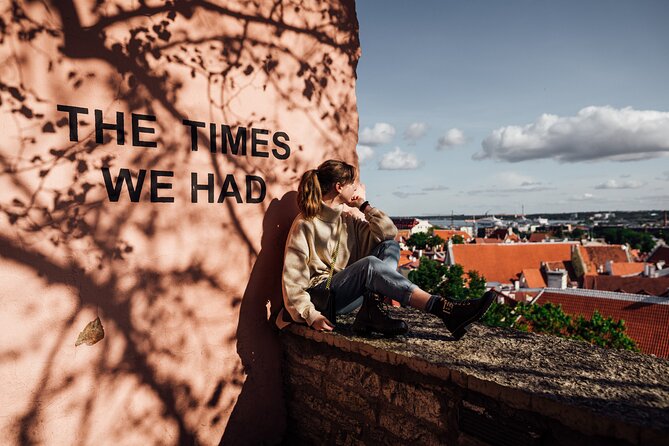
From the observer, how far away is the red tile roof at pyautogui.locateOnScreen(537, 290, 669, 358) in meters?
14.5

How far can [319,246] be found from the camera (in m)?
2.90

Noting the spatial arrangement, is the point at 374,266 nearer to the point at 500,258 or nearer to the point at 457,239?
the point at 500,258

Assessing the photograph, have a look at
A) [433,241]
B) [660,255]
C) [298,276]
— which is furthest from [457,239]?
[298,276]

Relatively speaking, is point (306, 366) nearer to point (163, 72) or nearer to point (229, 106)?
point (229, 106)

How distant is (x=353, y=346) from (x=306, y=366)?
56 cm

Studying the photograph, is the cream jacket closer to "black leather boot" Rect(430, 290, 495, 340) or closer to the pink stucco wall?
the pink stucco wall

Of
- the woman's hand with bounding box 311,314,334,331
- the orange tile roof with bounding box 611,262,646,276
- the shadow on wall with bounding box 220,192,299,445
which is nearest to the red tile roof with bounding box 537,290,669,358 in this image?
the shadow on wall with bounding box 220,192,299,445

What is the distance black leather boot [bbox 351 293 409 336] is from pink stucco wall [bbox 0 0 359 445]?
2.65 ft

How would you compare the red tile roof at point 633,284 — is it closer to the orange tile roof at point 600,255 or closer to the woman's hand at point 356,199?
the orange tile roof at point 600,255

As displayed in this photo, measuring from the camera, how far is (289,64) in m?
3.19

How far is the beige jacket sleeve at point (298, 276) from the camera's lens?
2682 millimetres

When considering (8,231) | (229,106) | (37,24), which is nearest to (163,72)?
(229,106)

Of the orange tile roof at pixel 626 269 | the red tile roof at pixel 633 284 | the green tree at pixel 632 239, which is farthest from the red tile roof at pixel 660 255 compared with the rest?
the green tree at pixel 632 239

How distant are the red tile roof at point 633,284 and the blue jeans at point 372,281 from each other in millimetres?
25025
